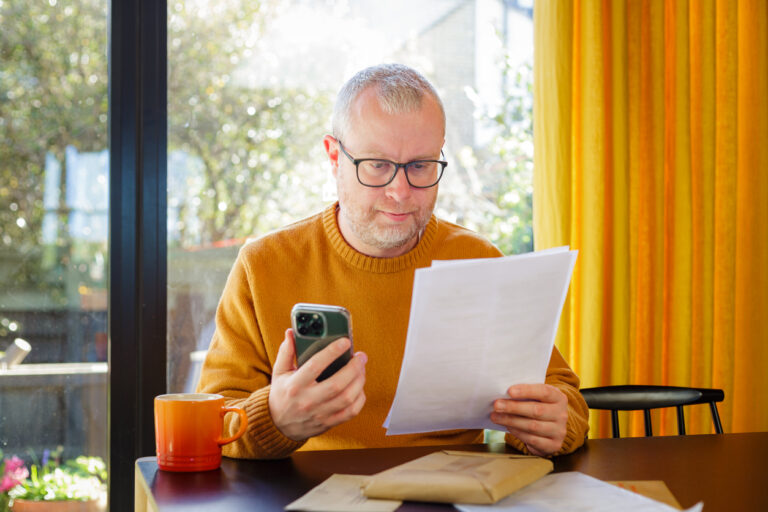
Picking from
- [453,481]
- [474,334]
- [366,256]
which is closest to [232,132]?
[366,256]

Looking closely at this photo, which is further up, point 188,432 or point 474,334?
point 474,334

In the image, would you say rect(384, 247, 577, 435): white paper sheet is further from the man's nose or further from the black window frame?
the black window frame

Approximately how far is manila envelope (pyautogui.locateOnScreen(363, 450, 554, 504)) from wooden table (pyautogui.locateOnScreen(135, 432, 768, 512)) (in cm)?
2

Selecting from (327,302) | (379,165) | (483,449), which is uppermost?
(379,165)

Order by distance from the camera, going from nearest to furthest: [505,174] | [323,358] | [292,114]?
[323,358] → [292,114] → [505,174]

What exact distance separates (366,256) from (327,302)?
118 millimetres

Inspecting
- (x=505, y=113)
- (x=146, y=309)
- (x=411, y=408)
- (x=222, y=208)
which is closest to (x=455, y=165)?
→ (x=505, y=113)

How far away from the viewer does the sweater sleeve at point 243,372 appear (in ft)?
3.57

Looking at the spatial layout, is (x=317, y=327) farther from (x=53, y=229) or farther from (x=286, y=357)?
(x=53, y=229)

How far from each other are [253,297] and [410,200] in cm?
34

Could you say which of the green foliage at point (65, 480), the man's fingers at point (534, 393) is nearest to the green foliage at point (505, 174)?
the green foliage at point (65, 480)

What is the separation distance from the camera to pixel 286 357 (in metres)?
Result: 1.08

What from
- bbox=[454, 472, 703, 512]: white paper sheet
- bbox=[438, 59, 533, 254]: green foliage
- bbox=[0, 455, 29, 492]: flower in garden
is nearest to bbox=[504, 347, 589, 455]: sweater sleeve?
bbox=[454, 472, 703, 512]: white paper sheet

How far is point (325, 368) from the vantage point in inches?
40.8
